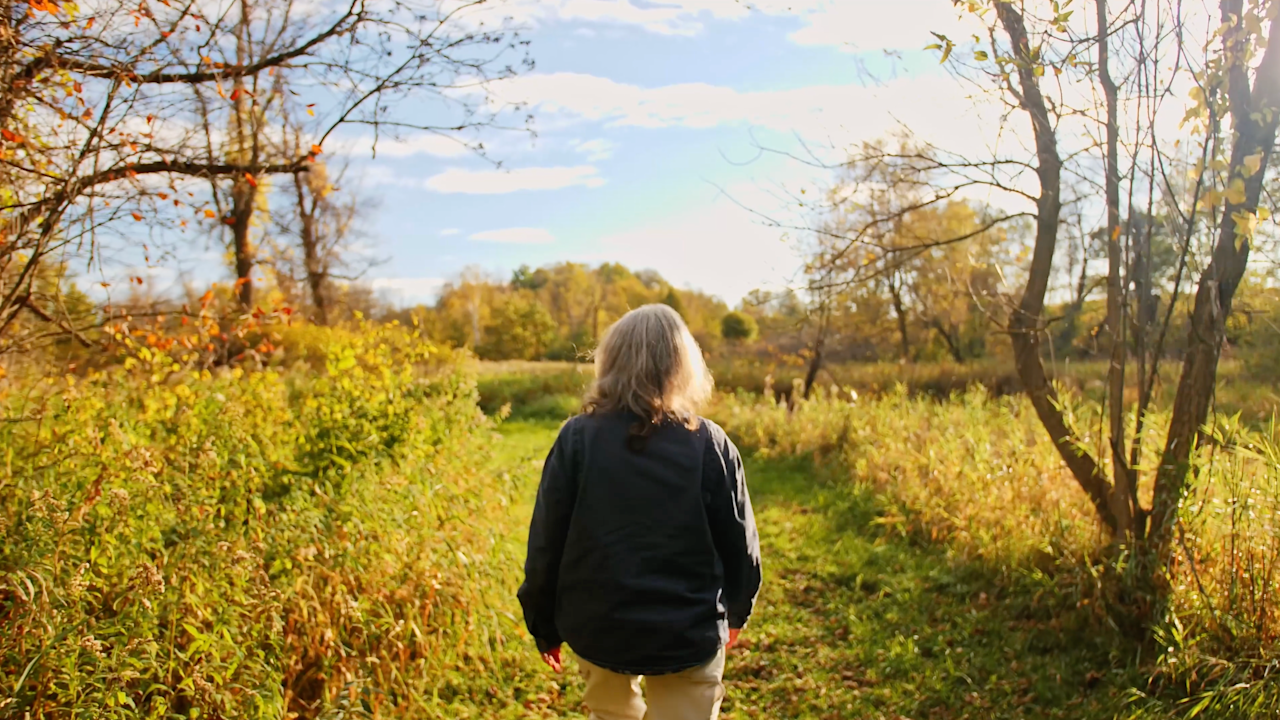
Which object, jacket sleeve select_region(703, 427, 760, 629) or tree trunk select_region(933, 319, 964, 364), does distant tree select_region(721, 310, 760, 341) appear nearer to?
tree trunk select_region(933, 319, 964, 364)

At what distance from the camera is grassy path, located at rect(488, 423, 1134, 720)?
170 inches

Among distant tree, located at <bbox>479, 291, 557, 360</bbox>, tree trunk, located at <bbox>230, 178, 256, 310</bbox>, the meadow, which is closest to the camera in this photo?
the meadow

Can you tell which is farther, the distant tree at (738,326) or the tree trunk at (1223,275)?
the distant tree at (738,326)

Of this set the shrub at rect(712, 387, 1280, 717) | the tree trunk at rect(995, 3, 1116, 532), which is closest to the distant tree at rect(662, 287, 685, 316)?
the shrub at rect(712, 387, 1280, 717)

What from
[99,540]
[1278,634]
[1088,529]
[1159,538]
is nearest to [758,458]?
[1088,529]

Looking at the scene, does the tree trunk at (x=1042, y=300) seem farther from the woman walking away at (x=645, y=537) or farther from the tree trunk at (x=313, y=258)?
the tree trunk at (x=313, y=258)

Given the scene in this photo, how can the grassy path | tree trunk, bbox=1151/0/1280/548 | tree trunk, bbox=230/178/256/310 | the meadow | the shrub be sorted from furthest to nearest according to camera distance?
tree trunk, bbox=230/178/256/310 < the grassy path < tree trunk, bbox=1151/0/1280/548 < the shrub < the meadow

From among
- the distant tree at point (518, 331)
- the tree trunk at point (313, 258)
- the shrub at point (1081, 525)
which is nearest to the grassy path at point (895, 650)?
the shrub at point (1081, 525)

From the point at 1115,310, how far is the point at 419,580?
412cm

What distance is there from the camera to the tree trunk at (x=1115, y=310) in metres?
4.37

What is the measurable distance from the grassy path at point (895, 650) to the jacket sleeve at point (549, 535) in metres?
1.94

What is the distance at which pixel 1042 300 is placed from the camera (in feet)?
16.8

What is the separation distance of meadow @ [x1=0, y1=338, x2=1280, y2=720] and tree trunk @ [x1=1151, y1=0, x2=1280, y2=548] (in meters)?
0.19

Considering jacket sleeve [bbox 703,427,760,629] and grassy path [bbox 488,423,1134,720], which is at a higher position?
jacket sleeve [bbox 703,427,760,629]
